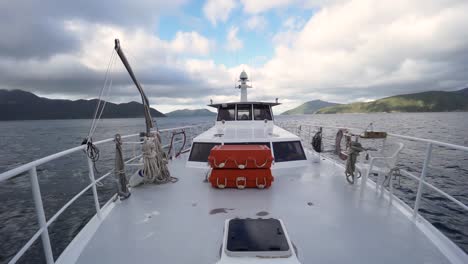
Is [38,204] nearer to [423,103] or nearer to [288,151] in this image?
[288,151]

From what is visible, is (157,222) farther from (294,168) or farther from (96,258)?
(294,168)

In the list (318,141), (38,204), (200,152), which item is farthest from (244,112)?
(38,204)

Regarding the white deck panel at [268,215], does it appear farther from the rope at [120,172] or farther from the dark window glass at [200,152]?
the dark window glass at [200,152]

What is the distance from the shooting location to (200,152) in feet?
20.1

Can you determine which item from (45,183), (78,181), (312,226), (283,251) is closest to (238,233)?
(283,251)

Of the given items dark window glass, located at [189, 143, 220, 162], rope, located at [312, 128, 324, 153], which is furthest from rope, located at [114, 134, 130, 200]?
rope, located at [312, 128, 324, 153]

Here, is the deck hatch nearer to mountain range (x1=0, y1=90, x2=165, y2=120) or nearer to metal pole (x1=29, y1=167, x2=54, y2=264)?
metal pole (x1=29, y1=167, x2=54, y2=264)

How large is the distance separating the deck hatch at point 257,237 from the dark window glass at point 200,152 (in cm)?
374

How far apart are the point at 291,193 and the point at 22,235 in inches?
284

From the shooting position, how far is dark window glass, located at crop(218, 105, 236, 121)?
8.85 m

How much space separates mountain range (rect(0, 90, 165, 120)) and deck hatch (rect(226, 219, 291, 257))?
15836cm

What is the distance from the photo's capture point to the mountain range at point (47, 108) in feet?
509

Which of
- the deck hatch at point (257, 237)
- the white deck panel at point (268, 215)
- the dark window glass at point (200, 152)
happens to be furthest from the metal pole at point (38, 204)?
the dark window glass at point (200, 152)

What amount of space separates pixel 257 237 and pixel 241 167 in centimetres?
230
